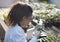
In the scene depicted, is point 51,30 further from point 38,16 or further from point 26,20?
point 26,20

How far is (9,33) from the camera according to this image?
195 centimetres

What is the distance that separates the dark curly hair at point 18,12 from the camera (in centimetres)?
193

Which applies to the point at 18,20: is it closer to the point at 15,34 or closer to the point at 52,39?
the point at 15,34

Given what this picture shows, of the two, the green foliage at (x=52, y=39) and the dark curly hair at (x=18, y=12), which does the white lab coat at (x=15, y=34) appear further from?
the green foliage at (x=52, y=39)

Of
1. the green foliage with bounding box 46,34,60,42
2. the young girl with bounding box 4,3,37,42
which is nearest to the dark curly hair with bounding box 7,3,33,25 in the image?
the young girl with bounding box 4,3,37,42

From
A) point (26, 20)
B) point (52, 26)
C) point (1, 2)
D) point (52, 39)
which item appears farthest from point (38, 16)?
point (1, 2)

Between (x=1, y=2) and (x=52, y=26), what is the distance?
3.68 meters

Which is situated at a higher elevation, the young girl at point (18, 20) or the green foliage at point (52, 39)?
the young girl at point (18, 20)

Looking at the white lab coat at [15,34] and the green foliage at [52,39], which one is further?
the green foliage at [52,39]

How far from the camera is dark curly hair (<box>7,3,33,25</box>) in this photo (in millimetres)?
1932

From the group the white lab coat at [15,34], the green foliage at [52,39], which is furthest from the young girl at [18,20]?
the green foliage at [52,39]

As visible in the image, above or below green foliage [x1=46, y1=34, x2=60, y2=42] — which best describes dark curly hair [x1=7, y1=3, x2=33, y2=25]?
above

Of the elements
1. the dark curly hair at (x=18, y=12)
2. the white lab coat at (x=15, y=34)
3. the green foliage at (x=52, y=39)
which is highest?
the dark curly hair at (x=18, y=12)

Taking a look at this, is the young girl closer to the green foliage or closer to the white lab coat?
the white lab coat
